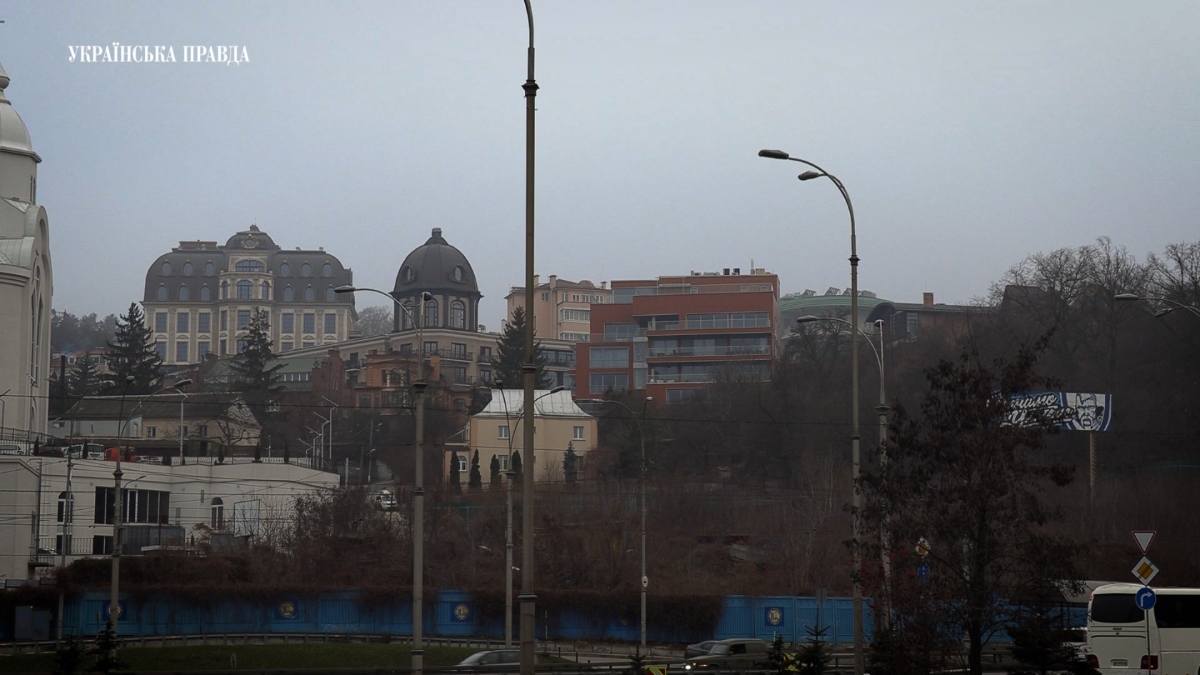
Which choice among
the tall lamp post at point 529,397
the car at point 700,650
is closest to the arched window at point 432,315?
the car at point 700,650

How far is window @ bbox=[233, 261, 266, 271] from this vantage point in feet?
583

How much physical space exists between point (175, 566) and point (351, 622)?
8569mm

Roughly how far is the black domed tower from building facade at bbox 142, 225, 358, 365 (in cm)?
1930

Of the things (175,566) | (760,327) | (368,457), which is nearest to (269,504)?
(175,566)

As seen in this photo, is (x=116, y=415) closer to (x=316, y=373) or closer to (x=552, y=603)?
(x=316, y=373)

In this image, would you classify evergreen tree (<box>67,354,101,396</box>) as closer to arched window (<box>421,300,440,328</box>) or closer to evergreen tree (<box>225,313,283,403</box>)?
evergreen tree (<box>225,313,283,403</box>)

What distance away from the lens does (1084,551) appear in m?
23.5

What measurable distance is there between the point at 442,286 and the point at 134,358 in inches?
1667

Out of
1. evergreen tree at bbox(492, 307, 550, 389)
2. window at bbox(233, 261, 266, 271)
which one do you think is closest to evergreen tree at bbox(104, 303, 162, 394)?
evergreen tree at bbox(492, 307, 550, 389)

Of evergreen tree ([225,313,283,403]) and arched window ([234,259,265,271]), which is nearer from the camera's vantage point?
evergreen tree ([225,313,283,403])

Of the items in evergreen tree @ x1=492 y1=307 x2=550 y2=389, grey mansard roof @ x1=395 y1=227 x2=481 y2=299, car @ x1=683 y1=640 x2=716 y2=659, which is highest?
grey mansard roof @ x1=395 y1=227 x2=481 y2=299

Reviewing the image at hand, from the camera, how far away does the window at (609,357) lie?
11906 cm

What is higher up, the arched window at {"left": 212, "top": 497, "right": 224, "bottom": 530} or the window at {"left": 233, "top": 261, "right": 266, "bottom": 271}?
the window at {"left": 233, "top": 261, "right": 266, "bottom": 271}

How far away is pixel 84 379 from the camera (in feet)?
414
